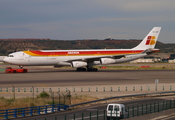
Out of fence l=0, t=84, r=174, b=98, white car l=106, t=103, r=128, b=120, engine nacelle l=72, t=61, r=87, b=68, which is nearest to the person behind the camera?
white car l=106, t=103, r=128, b=120

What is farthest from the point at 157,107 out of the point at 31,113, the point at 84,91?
the point at 84,91

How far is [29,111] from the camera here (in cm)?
2839

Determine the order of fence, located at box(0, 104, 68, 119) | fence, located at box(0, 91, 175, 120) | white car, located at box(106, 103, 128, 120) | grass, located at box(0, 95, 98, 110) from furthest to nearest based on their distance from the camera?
grass, located at box(0, 95, 98, 110) → fence, located at box(0, 104, 68, 119) → fence, located at box(0, 91, 175, 120) → white car, located at box(106, 103, 128, 120)

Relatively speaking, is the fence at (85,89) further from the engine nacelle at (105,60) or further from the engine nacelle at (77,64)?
the engine nacelle at (77,64)

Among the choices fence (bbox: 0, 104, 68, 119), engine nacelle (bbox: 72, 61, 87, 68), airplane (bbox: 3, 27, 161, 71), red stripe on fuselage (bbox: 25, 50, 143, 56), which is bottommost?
fence (bbox: 0, 104, 68, 119)

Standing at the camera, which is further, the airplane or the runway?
the airplane

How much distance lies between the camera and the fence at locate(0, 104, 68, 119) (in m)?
26.0

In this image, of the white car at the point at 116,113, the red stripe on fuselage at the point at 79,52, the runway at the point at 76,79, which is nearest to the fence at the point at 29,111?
the white car at the point at 116,113

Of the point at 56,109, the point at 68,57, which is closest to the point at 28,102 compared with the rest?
the point at 56,109

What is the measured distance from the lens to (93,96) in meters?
39.1

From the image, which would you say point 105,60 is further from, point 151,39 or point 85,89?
point 85,89

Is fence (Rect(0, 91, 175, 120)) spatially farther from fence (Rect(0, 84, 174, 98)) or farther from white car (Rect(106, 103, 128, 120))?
fence (Rect(0, 84, 174, 98))

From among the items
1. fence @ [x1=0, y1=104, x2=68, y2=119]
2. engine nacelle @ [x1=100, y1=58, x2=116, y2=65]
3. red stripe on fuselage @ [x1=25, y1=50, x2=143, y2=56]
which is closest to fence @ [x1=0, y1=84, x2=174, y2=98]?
fence @ [x1=0, y1=104, x2=68, y2=119]

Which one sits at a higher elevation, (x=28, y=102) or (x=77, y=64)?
(x=77, y=64)
